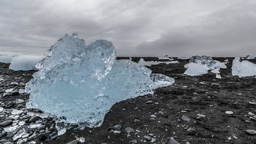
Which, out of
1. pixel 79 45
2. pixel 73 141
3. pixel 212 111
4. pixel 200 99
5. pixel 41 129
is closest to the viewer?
pixel 73 141

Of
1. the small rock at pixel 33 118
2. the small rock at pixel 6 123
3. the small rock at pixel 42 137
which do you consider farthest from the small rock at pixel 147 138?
the small rock at pixel 6 123

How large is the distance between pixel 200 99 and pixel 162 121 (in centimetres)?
176

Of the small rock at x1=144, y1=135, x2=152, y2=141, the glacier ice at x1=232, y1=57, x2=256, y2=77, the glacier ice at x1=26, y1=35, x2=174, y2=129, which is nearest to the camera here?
the small rock at x1=144, y1=135, x2=152, y2=141

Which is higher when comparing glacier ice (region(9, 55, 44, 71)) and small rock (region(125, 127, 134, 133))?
glacier ice (region(9, 55, 44, 71))

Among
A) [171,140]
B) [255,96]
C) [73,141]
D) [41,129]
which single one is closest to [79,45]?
[41,129]

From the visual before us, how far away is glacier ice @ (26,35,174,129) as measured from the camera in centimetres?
287

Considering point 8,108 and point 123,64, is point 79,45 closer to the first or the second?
point 123,64

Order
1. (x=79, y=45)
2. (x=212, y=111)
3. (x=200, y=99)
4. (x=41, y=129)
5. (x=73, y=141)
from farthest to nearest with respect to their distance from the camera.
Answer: (x=200, y=99)
(x=79, y=45)
(x=212, y=111)
(x=41, y=129)
(x=73, y=141)

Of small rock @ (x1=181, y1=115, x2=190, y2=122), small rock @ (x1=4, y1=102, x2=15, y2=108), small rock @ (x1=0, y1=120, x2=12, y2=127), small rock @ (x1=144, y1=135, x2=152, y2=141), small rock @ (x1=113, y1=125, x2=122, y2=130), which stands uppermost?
small rock @ (x1=4, y1=102, x2=15, y2=108)

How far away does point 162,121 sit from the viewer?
3.06 m

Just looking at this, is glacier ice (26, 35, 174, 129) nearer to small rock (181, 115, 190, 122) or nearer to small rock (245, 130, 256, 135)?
small rock (181, 115, 190, 122)

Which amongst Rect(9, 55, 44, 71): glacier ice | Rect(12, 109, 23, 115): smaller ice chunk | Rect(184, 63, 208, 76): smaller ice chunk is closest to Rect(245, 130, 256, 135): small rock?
Rect(12, 109, 23, 115): smaller ice chunk

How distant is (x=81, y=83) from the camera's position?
120 inches

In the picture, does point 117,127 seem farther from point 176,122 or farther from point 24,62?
point 24,62
